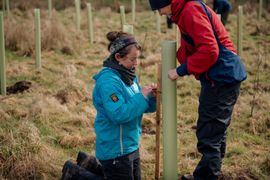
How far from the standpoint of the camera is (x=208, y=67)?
9.85 ft

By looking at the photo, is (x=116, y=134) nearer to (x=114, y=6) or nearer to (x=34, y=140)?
(x=34, y=140)

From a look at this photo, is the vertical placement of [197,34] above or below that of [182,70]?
above

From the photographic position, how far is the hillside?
12.8 feet

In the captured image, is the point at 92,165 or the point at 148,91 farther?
the point at 92,165

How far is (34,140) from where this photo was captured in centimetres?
405

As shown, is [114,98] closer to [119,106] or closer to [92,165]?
[119,106]

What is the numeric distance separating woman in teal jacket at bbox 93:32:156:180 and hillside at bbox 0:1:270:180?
760 millimetres

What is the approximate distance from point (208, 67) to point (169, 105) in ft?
1.20

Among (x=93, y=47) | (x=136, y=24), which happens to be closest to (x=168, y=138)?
(x=93, y=47)

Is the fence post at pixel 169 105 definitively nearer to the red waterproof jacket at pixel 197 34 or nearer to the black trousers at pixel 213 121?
the red waterproof jacket at pixel 197 34

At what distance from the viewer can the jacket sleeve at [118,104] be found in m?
2.95

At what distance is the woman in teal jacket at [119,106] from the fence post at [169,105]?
0.37ft

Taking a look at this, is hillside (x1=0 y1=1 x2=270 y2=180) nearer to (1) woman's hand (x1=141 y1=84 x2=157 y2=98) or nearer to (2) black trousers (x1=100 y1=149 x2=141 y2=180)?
(2) black trousers (x1=100 y1=149 x2=141 y2=180)

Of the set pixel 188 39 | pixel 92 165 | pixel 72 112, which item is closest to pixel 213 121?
pixel 188 39
